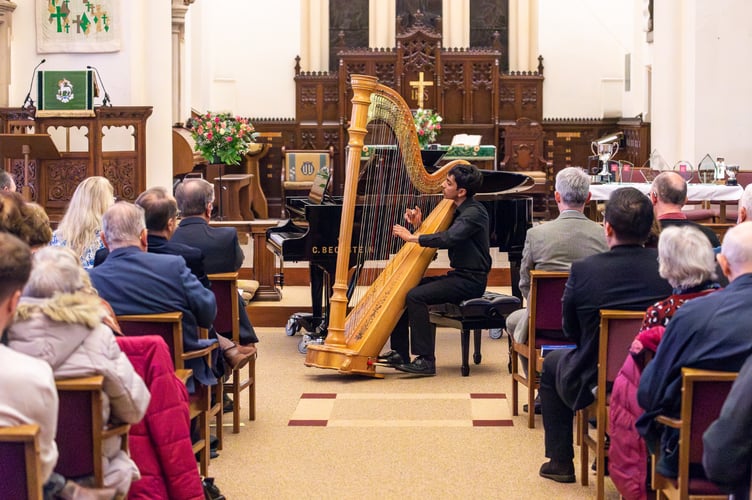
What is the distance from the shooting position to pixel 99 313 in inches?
133

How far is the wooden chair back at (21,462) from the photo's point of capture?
9.05 feet

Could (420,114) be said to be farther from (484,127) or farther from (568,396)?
(568,396)

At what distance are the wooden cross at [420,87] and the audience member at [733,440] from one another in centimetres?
1489

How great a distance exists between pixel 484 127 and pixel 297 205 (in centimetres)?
953

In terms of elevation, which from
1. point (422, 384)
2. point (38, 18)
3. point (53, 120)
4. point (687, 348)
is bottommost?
point (422, 384)

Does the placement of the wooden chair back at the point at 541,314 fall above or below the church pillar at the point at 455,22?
below

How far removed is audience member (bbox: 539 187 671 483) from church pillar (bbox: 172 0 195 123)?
11587mm

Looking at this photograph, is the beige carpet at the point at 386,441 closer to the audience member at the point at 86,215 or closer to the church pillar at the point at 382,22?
the audience member at the point at 86,215

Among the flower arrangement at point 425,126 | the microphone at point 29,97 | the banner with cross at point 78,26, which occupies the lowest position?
the flower arrangement at point 425,126

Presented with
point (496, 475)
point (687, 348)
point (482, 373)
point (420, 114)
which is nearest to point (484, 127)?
point (420, 114)

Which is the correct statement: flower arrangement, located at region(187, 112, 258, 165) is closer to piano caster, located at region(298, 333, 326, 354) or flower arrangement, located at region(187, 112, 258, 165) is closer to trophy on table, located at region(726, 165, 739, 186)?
piano caster, located at region(298, 333, 326, 354)

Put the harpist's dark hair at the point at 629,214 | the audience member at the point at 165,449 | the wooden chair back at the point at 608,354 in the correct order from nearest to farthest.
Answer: the audience member at the point at 165,449, the wooden chair back at the point at 608,354, the harpist's dark hair at the point at 629,214

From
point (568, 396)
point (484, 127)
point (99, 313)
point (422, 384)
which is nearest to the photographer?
point (99, 313)

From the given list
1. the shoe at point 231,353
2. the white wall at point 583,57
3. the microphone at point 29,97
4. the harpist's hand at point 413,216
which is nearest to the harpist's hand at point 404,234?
the harpist's hand at point 413,216
